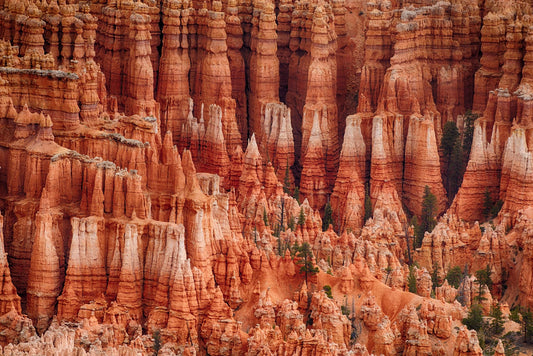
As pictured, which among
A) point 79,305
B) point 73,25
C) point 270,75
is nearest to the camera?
point 79,305

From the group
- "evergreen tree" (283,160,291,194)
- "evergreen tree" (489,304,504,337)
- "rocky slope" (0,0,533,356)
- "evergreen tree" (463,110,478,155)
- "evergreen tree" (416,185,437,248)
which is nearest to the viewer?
"rocky slope" (0,0,533,356)

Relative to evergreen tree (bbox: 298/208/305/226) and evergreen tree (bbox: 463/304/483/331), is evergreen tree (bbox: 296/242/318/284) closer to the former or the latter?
evergreen tree (bbox: 463/304/483/331)

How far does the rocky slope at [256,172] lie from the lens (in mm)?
68875

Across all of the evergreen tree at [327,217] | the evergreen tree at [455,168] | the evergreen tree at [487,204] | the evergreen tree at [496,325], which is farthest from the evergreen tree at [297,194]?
the evergreen tree at [496,325]

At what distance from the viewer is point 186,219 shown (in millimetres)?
70938

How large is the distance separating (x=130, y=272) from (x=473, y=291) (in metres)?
12.8

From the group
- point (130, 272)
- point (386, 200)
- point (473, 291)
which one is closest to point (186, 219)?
point (130, 272)

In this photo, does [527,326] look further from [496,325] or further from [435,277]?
[435,277]

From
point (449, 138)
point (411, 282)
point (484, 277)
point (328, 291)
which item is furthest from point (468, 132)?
point (328, 291)

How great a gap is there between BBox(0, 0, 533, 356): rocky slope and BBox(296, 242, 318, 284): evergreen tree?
0.33 feet

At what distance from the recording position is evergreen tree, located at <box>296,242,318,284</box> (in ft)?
237

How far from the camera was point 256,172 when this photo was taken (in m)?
85.9

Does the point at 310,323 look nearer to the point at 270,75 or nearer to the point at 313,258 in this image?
the point at 313,258

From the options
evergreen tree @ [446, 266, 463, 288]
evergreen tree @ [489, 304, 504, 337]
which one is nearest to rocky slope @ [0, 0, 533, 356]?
evergreen tree @ [446, 266, 463, 288]
